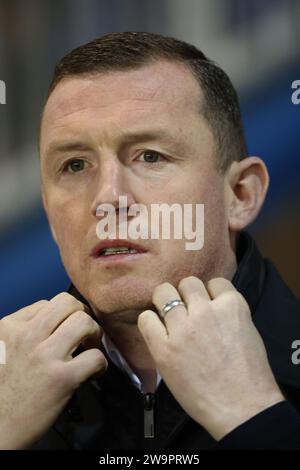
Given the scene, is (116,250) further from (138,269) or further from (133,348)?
(133,348)

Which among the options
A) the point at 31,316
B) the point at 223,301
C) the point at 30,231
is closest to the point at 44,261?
the point at 30,231

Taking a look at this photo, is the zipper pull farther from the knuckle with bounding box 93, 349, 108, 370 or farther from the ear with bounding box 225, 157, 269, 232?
the ear with bounding box 225, 157, 269, 232

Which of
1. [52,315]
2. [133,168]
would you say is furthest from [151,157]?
[52,315]

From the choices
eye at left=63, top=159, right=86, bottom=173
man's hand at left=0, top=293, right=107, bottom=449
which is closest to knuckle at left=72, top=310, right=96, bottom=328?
man's hand at left=0, top=293, right=107, bottom=449

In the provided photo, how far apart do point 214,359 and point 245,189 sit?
19.6 inches

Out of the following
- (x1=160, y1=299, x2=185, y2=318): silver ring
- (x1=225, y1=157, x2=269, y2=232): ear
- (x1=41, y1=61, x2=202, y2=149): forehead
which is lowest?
(x1=160, y1=299, x2=185, y2=318): silver ring

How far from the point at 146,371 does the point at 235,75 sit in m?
0.79

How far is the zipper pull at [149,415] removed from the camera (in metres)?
1.50

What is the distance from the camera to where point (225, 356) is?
1.31m

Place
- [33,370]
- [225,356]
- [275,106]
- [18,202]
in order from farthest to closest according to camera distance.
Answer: [18,202] < [275,106] < [33,370] < [225,356]

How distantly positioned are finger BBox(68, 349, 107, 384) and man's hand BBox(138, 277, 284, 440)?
0.50 feet

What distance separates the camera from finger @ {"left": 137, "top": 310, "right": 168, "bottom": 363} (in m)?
1.35

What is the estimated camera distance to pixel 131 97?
1540 millimetres

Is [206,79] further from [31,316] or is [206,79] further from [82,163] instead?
[31,316]
